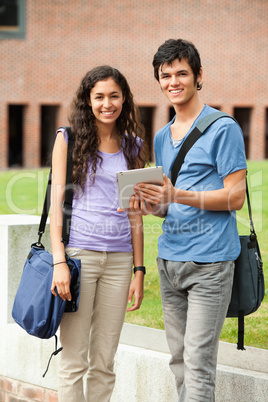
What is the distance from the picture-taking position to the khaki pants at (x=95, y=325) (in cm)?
320

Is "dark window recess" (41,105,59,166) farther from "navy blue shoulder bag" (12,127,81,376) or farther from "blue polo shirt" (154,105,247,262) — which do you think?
"blue polo shirt" (154,105,247,262)

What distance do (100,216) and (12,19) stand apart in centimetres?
2315

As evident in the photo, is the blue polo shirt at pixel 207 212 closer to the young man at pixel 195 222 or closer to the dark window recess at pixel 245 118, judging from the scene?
the young man at pixel 195 222

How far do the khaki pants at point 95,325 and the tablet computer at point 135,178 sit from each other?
502 millimetres

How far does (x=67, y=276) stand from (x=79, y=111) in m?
0.89

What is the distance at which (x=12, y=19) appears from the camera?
968 inches

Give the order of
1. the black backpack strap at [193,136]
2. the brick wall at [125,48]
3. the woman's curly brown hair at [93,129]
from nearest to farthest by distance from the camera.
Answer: the black backpack strap at [193,136]
the woman's curly brown hair at [93,129]
the brick wall at [125,48]

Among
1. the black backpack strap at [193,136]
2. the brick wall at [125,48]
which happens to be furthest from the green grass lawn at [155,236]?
the brick wall at [125,48]

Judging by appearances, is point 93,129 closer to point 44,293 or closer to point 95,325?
point 44,293

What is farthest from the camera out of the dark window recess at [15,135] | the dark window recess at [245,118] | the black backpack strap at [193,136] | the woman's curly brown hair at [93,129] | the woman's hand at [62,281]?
the dark window recess at [245,118]

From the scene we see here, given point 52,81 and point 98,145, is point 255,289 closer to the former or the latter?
point 98,145

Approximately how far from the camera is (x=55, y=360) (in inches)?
170

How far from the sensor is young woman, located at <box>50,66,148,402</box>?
3.17 m

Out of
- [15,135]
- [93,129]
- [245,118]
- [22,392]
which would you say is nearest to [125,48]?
[15,135]
